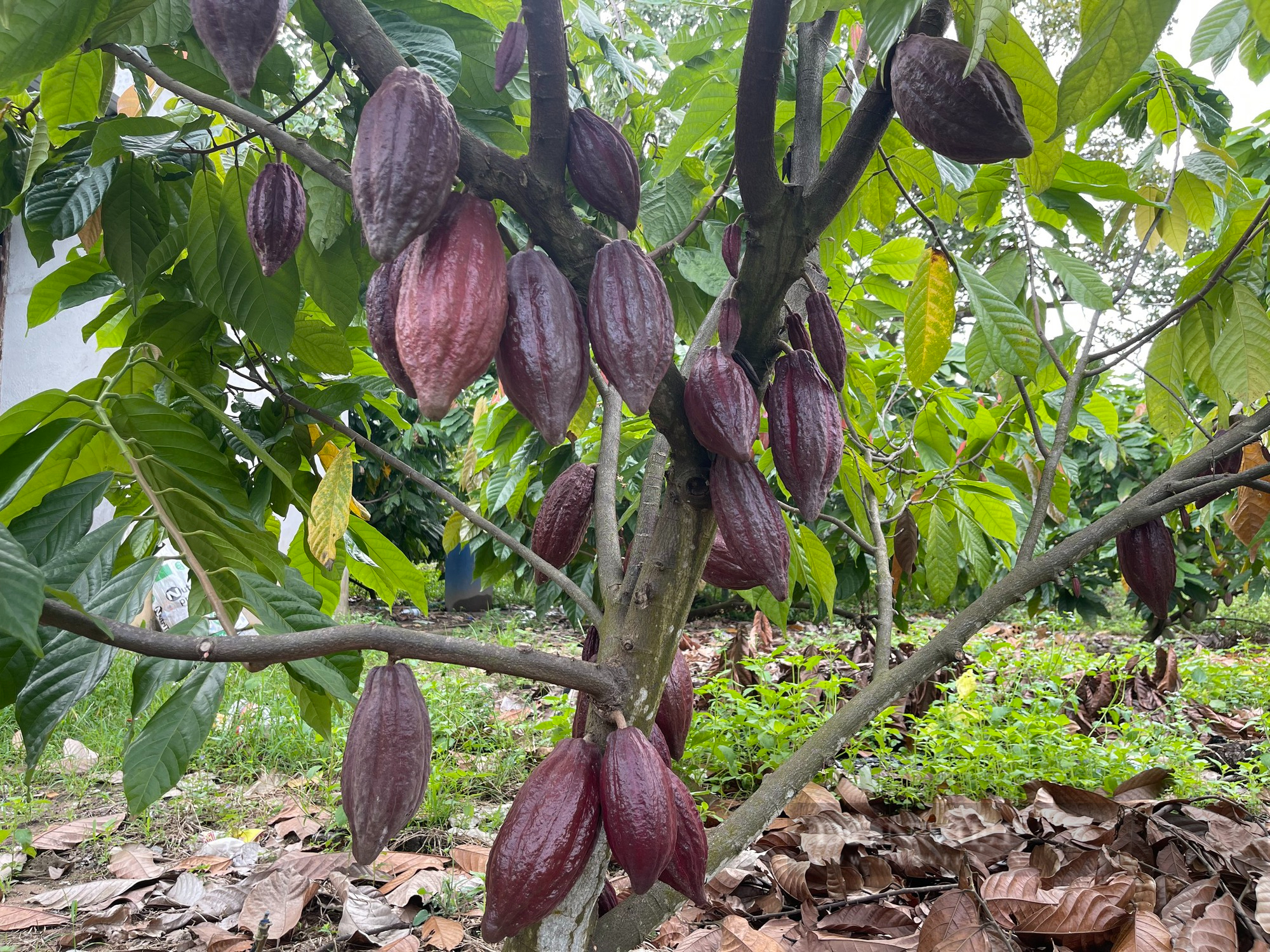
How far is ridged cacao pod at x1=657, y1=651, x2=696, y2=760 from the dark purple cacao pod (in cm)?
37

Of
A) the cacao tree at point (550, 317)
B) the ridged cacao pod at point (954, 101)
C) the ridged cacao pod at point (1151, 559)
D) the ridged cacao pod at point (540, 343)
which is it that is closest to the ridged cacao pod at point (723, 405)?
the cacao tree at point (550, 317)

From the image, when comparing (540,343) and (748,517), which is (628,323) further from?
(748,517)

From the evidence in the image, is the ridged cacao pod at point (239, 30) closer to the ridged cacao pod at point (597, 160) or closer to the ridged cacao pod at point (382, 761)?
the ridged cacao pod at point (597, 160)

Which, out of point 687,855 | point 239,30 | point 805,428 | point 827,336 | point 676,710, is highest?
point 239,30

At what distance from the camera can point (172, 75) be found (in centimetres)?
92

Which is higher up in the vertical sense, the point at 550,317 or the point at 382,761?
the point at 550,317

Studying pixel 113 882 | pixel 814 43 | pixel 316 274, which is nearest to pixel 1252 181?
pixel 814 43

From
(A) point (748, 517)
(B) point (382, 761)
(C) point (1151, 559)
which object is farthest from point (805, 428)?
(C) point (1151, 559)

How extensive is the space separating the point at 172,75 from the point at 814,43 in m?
0.70

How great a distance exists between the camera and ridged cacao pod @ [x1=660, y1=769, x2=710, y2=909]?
838 mm

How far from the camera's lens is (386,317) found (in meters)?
0.65

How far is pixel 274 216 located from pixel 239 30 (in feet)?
0.91

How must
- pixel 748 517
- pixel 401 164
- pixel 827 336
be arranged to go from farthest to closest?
1. pixel 827 336
2. pixel 748 517
3. pixel 401 164

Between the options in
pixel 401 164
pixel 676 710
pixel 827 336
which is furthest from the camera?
pixel 676 710
